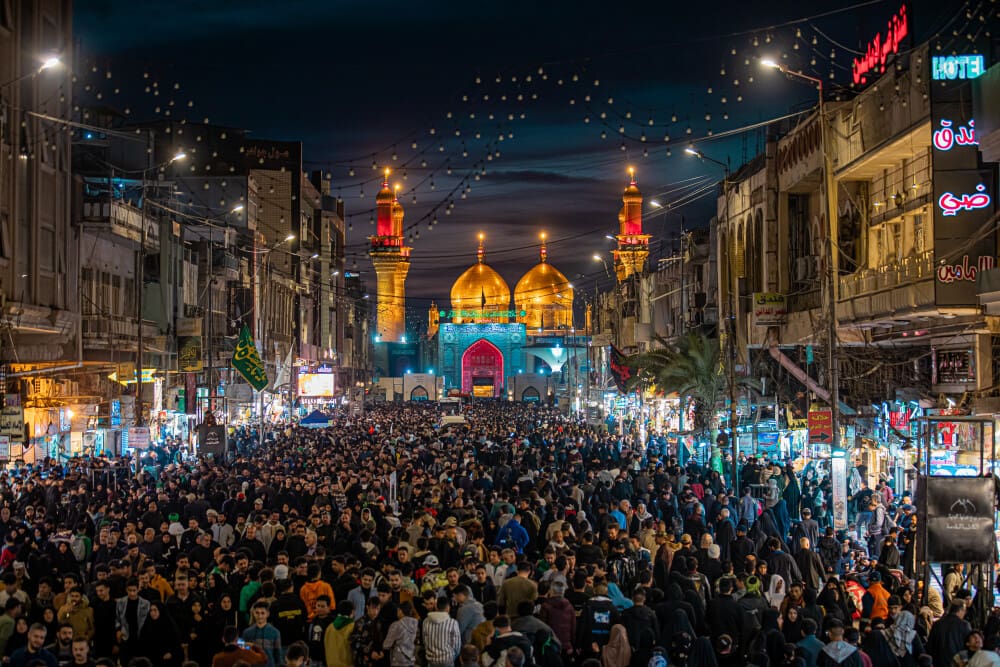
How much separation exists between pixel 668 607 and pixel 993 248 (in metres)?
13.4

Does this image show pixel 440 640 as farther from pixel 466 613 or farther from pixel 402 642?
pixel 466 613

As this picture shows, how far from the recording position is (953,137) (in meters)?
22.8

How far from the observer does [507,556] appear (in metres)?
14.2

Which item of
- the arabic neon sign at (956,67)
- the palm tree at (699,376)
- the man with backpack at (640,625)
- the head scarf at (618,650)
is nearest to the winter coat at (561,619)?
the man with backpack at (640,625)

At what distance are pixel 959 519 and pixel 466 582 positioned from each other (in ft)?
16.8

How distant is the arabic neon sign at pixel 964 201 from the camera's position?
22.6m

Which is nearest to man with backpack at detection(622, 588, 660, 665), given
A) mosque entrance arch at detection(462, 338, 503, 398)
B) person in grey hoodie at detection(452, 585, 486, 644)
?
person in grey hoodie at detection(452, 585, 486, 644)

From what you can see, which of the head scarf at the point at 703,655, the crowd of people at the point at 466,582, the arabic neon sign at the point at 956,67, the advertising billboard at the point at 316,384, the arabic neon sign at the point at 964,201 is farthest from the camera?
the advertising billboard at the point at 316,384

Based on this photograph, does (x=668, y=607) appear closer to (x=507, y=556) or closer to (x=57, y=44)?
(x=507, y=556)

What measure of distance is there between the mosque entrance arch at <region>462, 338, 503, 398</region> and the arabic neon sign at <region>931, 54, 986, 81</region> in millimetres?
100151

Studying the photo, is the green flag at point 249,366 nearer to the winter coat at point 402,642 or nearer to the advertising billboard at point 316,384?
the advertising billboard at point 316,384

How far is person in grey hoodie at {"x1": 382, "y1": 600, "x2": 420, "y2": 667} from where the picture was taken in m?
11.0

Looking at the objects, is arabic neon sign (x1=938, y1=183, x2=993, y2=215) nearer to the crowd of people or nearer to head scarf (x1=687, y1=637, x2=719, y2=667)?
the crowd of people

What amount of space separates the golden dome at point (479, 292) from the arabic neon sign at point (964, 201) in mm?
101696
